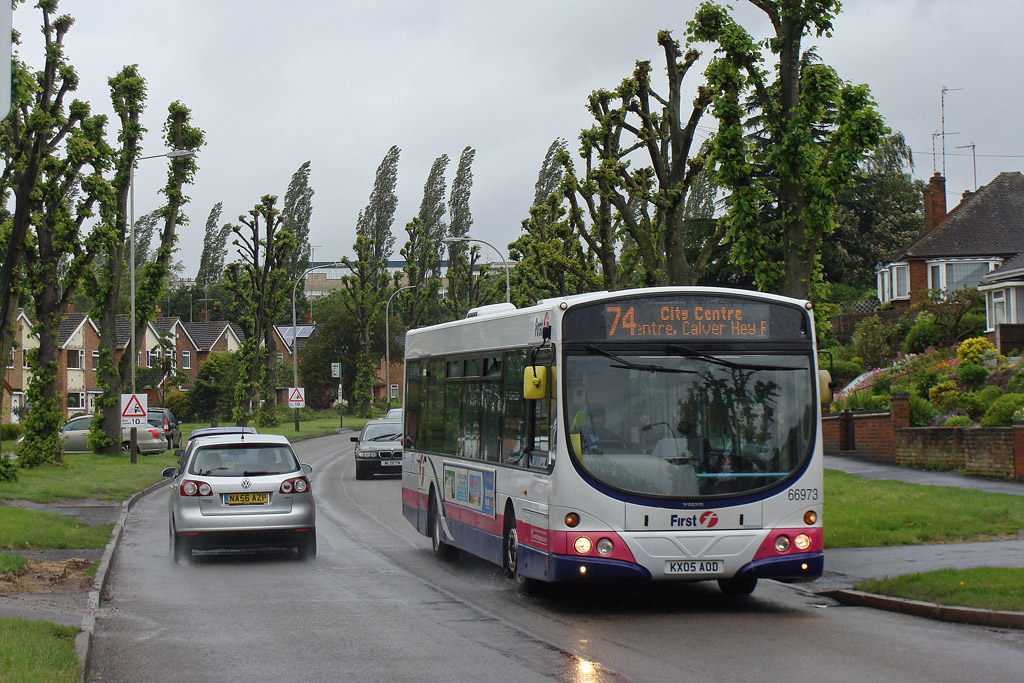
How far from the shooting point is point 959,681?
808 centimetres

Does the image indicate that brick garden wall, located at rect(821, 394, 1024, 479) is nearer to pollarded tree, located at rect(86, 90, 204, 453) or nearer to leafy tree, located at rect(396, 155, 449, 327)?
pollarded tree, located at rect(86, 90, 204, 453)

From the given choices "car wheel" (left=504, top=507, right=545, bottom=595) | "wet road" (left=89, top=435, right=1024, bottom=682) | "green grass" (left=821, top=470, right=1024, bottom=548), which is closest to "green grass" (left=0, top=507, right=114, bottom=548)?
"wet road" (left=89, top=435, right=1024, bottom=682)

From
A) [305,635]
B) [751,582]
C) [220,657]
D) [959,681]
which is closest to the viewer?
[959,681]

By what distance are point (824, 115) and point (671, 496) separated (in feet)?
25.2

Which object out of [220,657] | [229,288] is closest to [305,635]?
[220,657]

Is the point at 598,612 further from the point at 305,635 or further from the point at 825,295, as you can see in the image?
the point at 825,295

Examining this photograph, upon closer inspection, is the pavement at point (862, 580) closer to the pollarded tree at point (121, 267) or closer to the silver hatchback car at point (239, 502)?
the silver hatchback car at point (239, 502)

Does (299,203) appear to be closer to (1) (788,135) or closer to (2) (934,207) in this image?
(2) (934,207)

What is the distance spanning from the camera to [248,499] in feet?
51.4

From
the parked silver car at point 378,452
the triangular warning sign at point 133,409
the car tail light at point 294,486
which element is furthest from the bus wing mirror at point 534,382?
the triangular warning sign at point 133,409

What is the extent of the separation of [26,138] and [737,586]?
66.5 ft

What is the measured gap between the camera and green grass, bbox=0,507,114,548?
1678cm

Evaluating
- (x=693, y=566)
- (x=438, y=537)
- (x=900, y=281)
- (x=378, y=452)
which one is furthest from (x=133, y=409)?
(x=900, y=281)

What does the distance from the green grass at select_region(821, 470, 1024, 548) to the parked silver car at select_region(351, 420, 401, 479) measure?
47.4 feet
